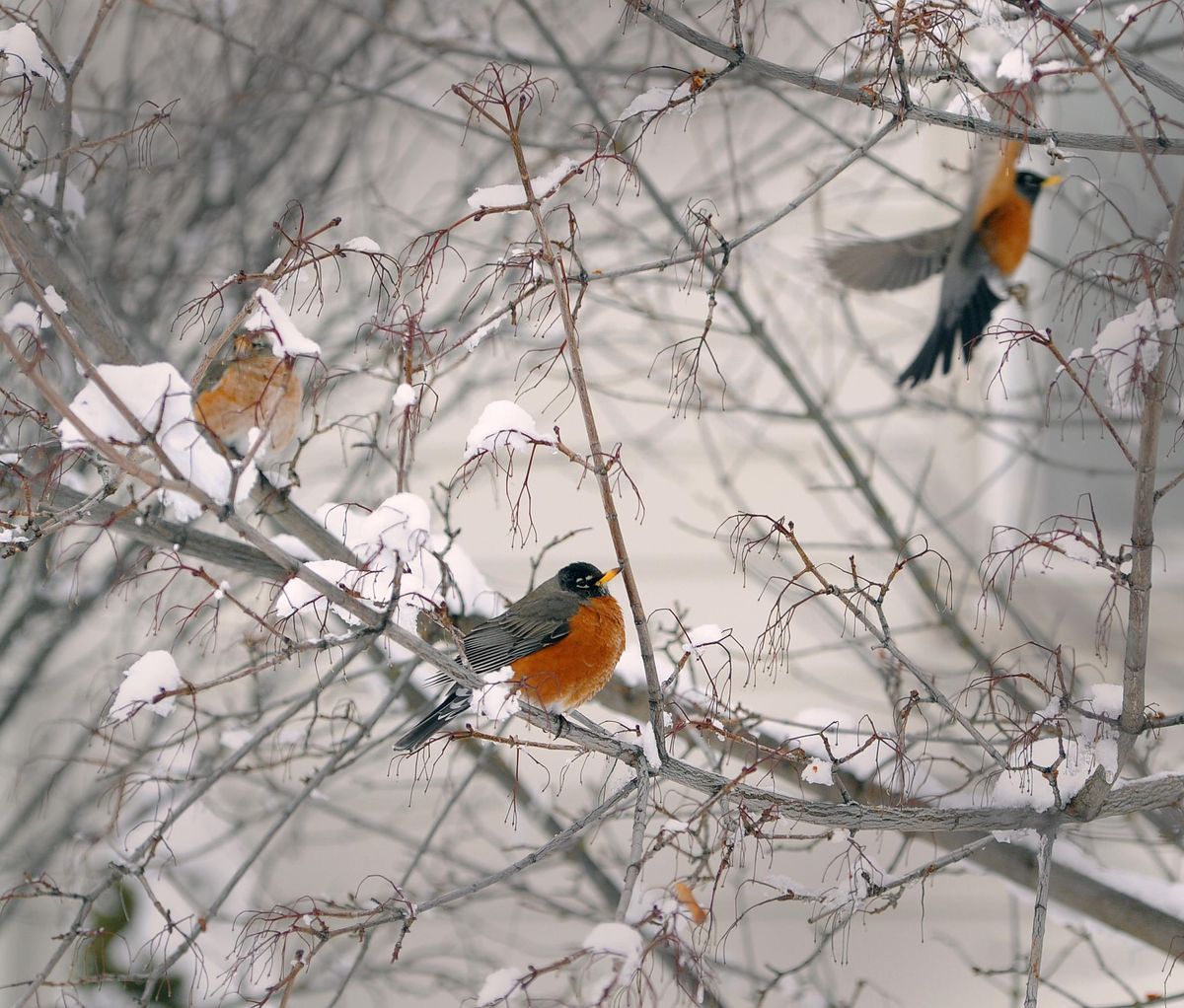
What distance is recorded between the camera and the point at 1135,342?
1510 mm

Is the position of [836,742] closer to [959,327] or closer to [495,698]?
[495,698]

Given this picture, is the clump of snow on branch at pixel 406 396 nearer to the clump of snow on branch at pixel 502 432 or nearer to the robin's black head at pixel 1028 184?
the clump of snow on branch at pixel 502 432

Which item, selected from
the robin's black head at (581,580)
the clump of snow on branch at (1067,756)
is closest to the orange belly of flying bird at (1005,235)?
the robin's black head at (581,580)

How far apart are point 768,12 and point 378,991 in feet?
13.3

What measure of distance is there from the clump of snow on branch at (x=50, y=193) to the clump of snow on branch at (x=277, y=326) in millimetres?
1297

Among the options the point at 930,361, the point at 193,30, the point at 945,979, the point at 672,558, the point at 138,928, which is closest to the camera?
the point at 930,361

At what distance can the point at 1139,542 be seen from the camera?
155 centimetres

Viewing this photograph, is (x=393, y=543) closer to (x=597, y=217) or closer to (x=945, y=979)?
(x=597, y=217)

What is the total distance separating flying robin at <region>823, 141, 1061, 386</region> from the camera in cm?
353

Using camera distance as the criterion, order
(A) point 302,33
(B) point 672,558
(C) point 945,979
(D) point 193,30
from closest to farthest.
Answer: (A) point 302,33 → (D) point 193,30 → (C) point 945,979 → (B) point 672,558

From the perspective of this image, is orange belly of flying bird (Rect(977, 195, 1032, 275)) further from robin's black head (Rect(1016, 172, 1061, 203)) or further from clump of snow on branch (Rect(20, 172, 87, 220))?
clump of snow on branch (Rect(20, 172, 87, 220))

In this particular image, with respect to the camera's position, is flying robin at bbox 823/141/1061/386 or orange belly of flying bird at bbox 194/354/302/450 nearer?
orange belly of flying bird at bbox 194/354/302/450

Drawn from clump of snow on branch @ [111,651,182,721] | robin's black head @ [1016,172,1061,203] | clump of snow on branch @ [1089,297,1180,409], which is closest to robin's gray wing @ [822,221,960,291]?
robin's black head @ [1016,172,1061,203]

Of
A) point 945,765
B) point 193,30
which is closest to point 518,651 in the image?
point 945,765
